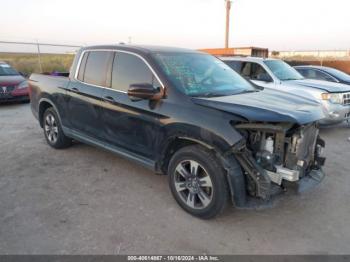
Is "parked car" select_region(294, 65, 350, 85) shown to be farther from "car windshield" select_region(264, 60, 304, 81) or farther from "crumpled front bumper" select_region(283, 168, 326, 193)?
"crumpled front bumper" select_region(283, 168, 326, 193)

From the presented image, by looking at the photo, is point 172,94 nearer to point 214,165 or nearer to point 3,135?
point 214,165

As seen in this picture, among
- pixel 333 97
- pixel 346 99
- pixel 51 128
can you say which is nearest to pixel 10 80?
pixel 51 128

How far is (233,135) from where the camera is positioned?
3027 mm

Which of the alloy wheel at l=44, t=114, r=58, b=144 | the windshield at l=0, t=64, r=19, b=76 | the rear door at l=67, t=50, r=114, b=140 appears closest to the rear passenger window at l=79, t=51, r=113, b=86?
the rear door at l=67, t=50, r=114, b=140

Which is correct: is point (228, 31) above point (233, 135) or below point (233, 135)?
above

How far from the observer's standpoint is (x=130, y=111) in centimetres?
398

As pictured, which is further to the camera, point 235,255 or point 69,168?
point 69,168

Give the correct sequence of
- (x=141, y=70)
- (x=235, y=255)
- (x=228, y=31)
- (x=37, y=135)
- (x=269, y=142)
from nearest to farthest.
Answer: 1. (x=235, y=255)
2. (x=269, y=142)
3. (x=141, y=70)
4. (x=37, y=135)
5. (x=228, y=31)

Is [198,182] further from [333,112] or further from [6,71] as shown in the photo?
[6,71]

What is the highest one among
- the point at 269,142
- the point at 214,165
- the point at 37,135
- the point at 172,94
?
the point at 172,94

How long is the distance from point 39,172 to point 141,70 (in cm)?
231

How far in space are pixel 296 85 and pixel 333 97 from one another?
88 cm

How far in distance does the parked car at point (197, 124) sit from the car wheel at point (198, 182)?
11mm

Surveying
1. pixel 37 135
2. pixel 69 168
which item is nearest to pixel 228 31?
pixel 37 135
